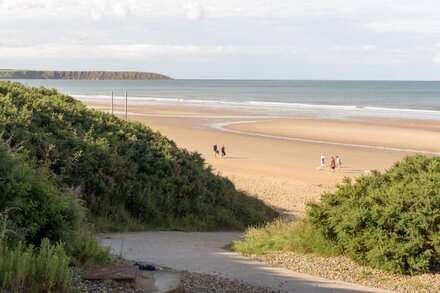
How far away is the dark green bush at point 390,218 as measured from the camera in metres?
10.2

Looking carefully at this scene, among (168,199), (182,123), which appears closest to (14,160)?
(168,199)

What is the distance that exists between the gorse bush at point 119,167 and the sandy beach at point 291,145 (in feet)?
11.1

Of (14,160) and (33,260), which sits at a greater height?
(14,160)

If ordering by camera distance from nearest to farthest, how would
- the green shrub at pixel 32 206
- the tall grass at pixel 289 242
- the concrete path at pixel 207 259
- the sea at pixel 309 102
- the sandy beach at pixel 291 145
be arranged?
the green shrub at pixel 32 206 < the concrete path at pixel 207 259 < the tall grass at pixel 289 242 < the sandy beach at pixel 291 145 < the sea at pixel 309 102

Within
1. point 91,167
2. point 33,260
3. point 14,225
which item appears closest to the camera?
point 33,260

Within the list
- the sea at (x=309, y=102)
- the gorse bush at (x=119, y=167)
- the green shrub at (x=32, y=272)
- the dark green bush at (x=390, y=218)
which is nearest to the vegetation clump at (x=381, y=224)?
the dark green bush at (x=390, y=218)

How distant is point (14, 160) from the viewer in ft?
27.5

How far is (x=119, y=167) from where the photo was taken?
1593 centimetres

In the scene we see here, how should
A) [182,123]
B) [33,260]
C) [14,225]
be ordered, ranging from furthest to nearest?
[182,123] → [14,225] → [33,260]

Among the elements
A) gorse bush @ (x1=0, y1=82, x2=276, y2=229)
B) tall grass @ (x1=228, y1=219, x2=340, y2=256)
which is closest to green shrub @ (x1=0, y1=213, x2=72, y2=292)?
tall grass @ (x1=228, y1=219, x2=340, y2=256)

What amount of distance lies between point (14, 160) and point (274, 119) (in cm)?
5247

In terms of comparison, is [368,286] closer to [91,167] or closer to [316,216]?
[316,216]


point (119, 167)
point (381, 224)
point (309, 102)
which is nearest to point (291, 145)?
point (119, 167)

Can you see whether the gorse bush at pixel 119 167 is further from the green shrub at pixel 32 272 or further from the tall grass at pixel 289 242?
the green shrub at pixel 32 272
